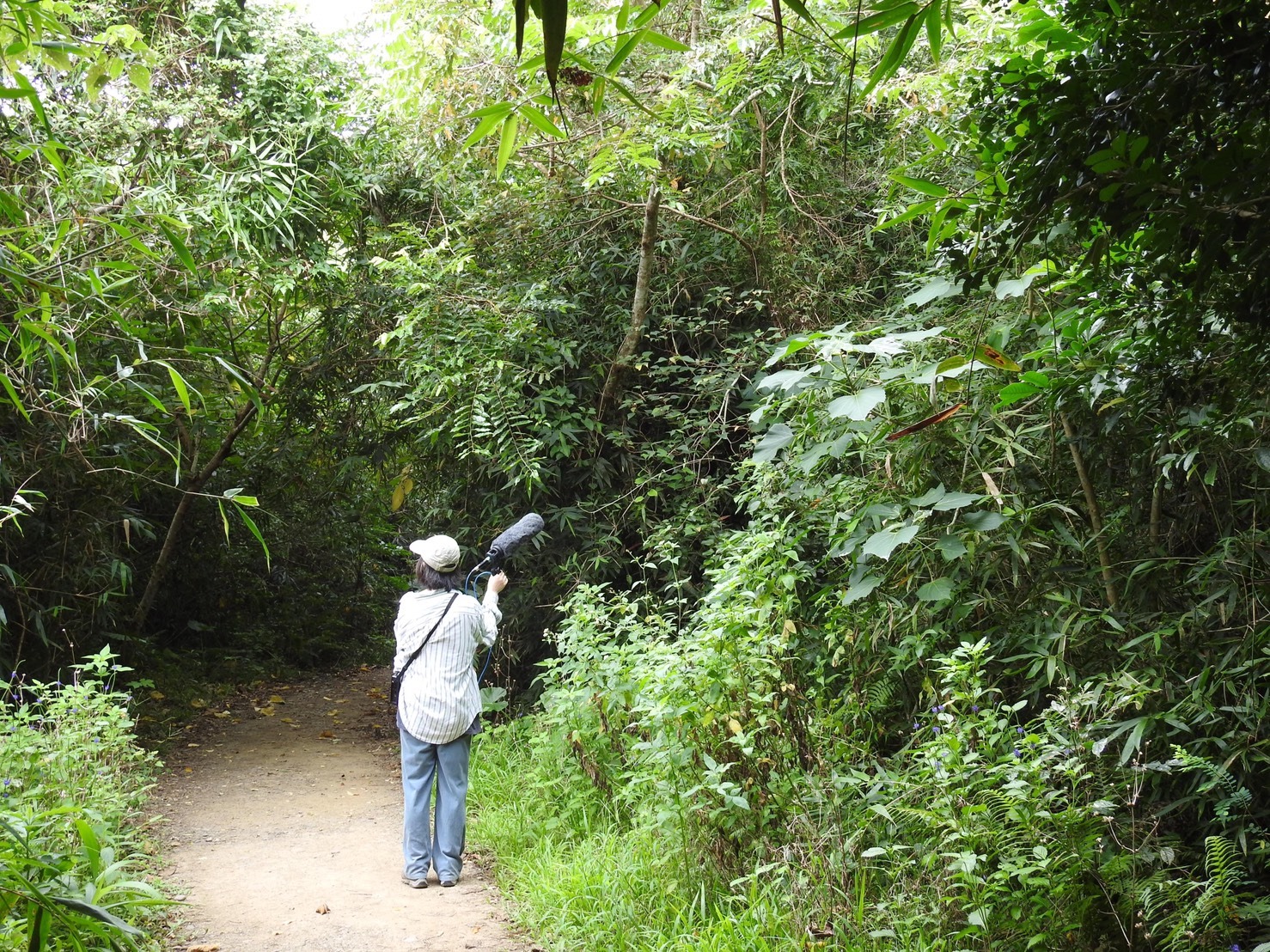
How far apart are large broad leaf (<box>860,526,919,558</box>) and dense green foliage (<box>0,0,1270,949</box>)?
24 mm

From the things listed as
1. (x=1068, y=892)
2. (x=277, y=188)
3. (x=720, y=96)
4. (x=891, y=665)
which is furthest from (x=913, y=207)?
(x=277, y=188)

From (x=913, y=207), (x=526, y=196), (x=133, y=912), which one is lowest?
(x=133, y=912)

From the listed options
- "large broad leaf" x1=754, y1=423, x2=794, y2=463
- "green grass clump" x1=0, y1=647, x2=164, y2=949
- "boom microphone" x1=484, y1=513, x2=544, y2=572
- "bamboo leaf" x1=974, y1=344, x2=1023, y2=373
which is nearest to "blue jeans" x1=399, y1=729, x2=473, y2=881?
"boom microphone" x1=484, y1=513, x2=544, y2=572

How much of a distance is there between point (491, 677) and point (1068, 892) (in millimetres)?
4737

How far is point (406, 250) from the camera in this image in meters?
5.94

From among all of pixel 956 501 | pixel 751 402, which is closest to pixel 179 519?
pixel 751 402

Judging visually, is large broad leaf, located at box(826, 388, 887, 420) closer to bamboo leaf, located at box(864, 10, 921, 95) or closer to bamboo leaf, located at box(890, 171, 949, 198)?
bamboo leaf, located at box(890, 171, 949, 198)

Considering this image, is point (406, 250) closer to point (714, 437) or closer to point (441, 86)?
point (441, 86)

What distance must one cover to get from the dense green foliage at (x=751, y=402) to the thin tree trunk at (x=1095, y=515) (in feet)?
0.09

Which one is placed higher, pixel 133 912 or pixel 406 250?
pixel 406 250

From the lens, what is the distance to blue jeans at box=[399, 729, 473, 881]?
4.25 m

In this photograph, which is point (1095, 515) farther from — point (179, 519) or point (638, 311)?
point (179, 519)

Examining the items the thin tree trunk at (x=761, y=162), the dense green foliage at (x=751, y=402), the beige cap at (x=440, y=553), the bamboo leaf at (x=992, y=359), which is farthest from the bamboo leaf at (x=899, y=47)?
the thin tree trunk at (x=761, y=162)

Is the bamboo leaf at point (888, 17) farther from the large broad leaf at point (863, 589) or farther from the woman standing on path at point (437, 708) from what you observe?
the woman standing on path at point (437, 708)
